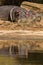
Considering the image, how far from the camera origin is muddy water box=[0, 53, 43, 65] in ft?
17.1

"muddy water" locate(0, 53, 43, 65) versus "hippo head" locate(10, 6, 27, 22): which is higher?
"hippo head" locate(10, 6, 27, 22)

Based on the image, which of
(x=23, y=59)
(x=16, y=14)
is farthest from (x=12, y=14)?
(x=23, y=59)

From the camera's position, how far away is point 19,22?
7.68 meters

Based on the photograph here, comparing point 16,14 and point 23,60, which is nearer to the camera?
point 23,60

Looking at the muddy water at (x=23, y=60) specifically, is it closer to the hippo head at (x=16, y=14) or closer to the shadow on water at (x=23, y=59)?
the shadow on water at (x=23, y=59)

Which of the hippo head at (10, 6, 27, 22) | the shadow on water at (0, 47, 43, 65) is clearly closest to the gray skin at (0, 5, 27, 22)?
the hippo head at (10, 6, 27, 22)

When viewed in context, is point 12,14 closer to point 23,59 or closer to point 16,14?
point 16,14

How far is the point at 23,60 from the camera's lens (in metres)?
5.37

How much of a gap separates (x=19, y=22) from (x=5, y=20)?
529 mm

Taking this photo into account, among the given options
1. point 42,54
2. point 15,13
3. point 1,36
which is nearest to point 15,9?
point 15,13

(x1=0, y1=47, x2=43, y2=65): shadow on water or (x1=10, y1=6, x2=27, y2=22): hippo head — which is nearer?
(x1=0, y1=47, x2=43, y2=65): shadow on water

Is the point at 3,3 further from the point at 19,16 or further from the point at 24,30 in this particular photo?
the point at 24,30

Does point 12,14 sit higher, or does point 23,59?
point 12,14

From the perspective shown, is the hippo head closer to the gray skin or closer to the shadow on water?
the gray skin
